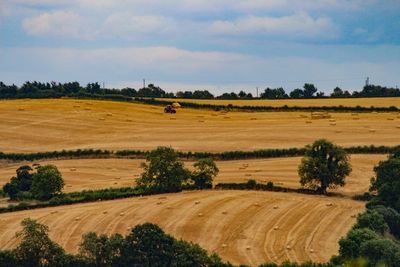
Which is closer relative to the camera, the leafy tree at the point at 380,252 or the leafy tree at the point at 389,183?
the leafy tree at the point at 380,252

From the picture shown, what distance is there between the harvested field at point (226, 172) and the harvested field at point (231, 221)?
7560mm

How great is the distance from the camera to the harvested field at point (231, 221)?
58.8 m

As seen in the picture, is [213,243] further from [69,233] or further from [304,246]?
[69,233]

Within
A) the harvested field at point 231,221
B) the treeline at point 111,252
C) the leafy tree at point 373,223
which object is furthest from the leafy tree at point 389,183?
the treeline at point 111,252

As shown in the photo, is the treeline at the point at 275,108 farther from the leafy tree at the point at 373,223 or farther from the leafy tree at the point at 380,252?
the leafy tree at the point at 380,252

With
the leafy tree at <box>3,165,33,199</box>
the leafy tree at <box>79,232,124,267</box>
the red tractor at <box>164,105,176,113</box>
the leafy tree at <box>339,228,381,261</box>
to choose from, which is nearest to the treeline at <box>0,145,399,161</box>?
the leafy tree at <box>3,165,33,199</box>

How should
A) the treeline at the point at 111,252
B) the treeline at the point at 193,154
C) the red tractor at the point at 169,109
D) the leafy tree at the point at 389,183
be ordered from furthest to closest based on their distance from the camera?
the red tractor at the point at 169,109 → the treeline at the point at 193,154 → the leafy tree at the point at 389,183 → the treeline at the point at 111,252

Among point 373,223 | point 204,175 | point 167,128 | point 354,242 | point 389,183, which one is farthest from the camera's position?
point 167,128

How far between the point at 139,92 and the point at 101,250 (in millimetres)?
134289

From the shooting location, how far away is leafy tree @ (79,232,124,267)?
172ft

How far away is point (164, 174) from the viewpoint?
3159 inches

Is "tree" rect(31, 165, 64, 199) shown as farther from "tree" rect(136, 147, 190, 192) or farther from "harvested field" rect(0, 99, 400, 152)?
"harvested field" rect(0, 99, 400, 152)

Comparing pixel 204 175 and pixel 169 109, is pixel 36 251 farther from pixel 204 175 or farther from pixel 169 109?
pixel 169 109

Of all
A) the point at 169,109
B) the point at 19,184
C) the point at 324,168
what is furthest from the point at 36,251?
the point at 169,109
